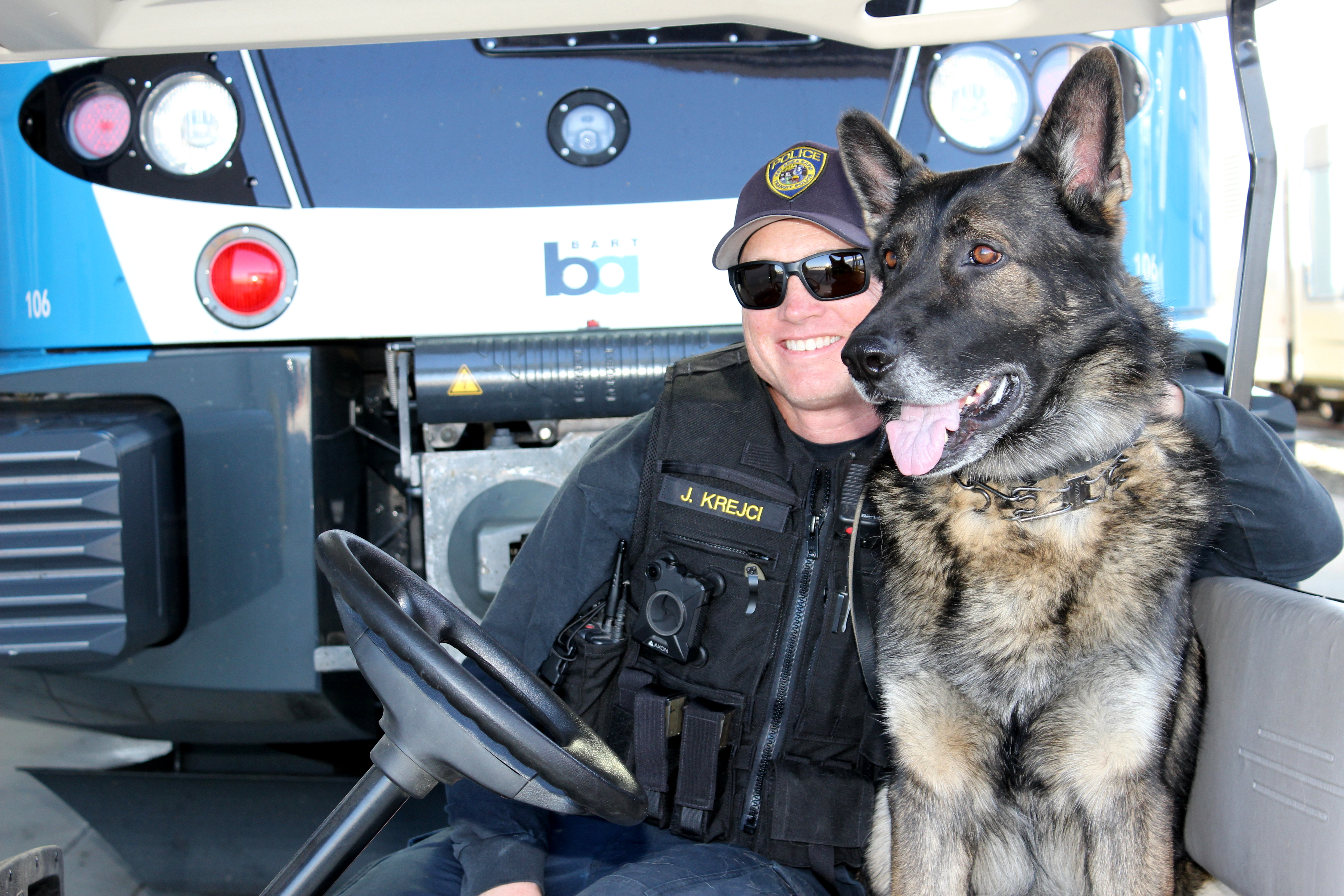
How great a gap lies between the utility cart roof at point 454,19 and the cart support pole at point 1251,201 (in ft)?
0.29

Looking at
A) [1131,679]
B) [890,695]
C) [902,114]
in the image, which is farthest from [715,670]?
[902,114]

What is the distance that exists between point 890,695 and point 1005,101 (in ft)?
5.02

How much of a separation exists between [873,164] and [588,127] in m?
0.88

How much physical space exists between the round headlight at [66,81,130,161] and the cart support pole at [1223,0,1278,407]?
7.80ft

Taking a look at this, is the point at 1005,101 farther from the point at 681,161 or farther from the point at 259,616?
the point at 259,616

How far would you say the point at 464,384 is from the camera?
8.25ft

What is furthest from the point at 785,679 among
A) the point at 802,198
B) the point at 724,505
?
the point at 802,198

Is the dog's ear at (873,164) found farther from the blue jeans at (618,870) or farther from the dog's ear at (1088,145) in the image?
the blue jeans at (618,870)

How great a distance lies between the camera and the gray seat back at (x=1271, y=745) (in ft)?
4.59

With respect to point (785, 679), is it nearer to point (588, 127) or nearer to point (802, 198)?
point (802, 198)

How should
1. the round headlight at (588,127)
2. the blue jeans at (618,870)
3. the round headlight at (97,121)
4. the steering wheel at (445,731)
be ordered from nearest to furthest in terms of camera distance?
the steering wheel at (445,731)
the blue jeans at (618,870)
the round headlight at (97,121)
the round headlight at (588,127)

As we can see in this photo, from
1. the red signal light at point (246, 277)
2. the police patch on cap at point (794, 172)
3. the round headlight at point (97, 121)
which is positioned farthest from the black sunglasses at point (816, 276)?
the round headlight at point (97, 121)

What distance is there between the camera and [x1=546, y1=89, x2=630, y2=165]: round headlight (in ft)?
8.44

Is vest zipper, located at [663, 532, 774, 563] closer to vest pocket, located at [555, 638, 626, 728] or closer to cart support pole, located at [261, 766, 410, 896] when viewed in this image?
vest pocket, located at [555, 638, 626, 728]
